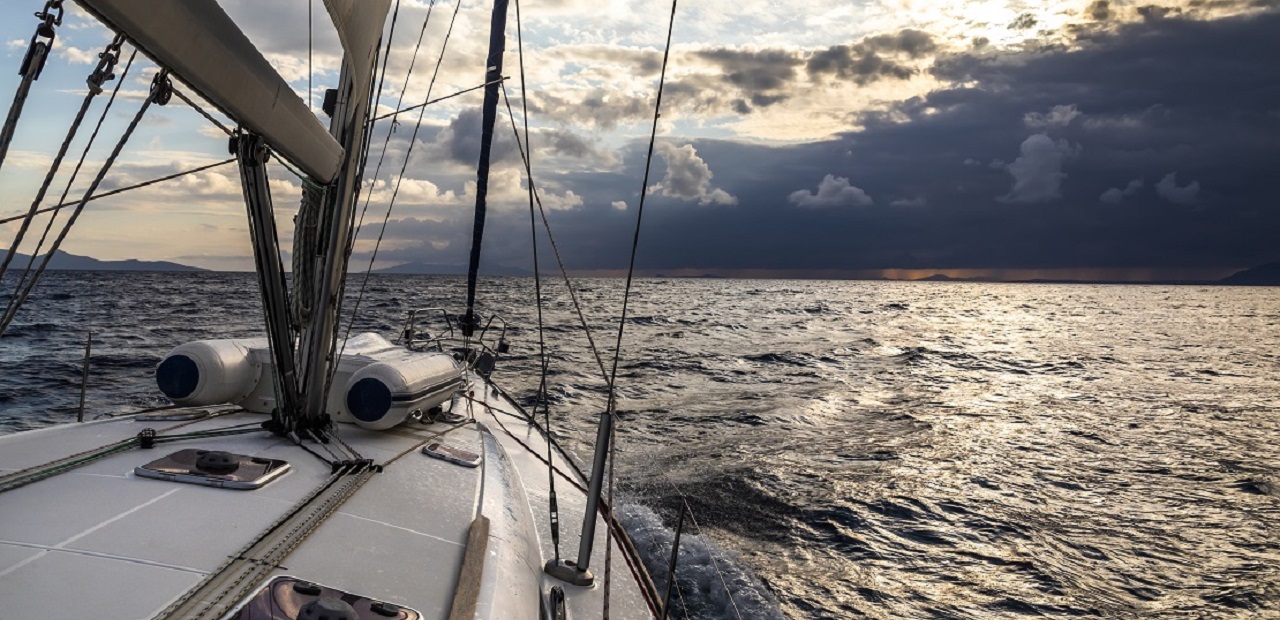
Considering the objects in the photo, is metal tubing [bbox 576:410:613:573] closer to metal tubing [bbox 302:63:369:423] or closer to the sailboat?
the sailboat

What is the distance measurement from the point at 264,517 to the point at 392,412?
6.42ft

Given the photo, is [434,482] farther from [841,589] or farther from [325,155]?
[841,589]

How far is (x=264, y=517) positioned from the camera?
13.6ft

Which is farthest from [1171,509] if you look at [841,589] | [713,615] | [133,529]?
[133,529]

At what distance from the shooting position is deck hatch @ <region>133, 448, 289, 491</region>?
14.7ft

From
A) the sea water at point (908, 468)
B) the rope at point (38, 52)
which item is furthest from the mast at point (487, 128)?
the rope at point (38, 52)

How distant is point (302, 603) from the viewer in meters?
3.14

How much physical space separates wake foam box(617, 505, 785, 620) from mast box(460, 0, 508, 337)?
4117 millimetres

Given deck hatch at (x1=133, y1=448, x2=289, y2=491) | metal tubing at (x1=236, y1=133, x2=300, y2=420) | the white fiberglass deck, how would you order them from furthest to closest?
deck hatch at (x1=133, y1=448, x2=289, y2=491) → metal tubing at (x1=236, y1=133, x2=300, y2=420) → the white fiberglass deck

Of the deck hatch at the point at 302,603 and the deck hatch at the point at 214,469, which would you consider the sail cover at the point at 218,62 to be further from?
the deck hatch at the point at 302,603

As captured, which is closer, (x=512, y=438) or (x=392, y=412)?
(x=392, y=412)

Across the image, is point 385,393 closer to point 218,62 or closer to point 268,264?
point 268,264

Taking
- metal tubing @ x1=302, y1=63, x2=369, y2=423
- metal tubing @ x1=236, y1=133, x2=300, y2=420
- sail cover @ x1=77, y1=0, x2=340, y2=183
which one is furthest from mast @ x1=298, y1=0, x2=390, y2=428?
sail cover @ x1=77, y1=0, x2=340, y2=183

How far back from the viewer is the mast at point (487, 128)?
959 cm
